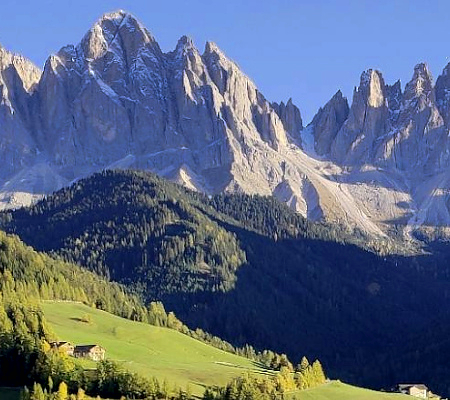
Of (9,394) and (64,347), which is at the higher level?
(64,347)

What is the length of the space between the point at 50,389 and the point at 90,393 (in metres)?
6.20

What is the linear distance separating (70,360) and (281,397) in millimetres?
34275

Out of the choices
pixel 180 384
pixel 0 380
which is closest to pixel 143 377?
pixel 180 384

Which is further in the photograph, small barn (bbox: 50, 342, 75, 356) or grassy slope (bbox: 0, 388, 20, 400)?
small barn (bbox: 50, 342, 75, 356)

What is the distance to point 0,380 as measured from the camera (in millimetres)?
184250

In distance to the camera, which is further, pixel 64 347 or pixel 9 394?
pixel 64 347

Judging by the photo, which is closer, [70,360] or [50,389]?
[50,389]

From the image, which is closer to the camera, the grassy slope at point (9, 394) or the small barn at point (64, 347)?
the grassy slope at point (9, 394)

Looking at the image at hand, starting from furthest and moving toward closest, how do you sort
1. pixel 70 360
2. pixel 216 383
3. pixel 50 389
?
1. pixel 216 383
2. pixel 70 360
3. pixel 50 389

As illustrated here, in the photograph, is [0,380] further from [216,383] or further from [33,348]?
[216,383]

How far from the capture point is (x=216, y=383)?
198 metres

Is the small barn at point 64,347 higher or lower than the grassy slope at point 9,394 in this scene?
higher

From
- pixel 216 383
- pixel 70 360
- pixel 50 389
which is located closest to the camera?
pixel 50 389

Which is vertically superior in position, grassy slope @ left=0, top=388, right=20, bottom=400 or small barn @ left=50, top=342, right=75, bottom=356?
small barn @ left=50, top=342, right=75, bottom=356
